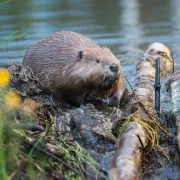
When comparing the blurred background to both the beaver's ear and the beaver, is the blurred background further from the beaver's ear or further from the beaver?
the beaver's ear

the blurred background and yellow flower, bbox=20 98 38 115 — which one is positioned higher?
yellow flower, bbox=20 98 38 115

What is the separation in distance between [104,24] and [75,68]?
23.4 ft

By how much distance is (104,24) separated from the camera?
1180cm

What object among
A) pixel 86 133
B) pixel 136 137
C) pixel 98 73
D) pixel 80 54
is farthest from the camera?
pixel 80 54

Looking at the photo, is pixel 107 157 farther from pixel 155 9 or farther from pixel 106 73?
pixel 155 9

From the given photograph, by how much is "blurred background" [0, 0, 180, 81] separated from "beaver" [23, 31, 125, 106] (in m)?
0.63

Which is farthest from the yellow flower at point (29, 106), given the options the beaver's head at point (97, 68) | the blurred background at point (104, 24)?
the blurred background at point (104, 24)

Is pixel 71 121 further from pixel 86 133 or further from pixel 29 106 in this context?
pixel 29 106

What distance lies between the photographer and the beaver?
463 cm

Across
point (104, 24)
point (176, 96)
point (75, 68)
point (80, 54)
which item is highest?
point (80, 54)

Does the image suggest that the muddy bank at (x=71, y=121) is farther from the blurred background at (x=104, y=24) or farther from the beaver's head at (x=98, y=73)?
the blurred background at (x=104, y=24)

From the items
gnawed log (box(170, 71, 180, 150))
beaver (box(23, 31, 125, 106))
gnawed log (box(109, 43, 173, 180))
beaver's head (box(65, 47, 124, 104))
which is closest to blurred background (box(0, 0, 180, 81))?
beaver (box(23, 31, 125, 106))

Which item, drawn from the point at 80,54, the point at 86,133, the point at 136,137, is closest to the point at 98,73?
the point at 80,54

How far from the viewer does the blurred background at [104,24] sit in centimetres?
824
